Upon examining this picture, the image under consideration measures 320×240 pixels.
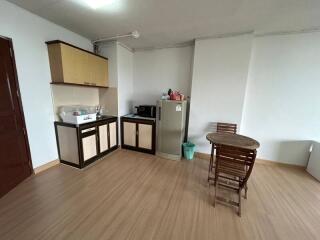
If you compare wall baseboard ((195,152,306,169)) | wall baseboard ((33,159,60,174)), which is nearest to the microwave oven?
wall baseboard ((195,152,306,169))

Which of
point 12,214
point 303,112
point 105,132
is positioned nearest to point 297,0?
point 303,112

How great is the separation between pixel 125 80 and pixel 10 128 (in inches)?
95.4

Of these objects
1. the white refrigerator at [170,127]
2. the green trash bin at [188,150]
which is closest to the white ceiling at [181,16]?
the white refrigerator at [170,127]

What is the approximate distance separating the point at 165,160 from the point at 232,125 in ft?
5.35

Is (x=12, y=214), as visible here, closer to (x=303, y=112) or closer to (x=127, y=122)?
(x=127, y=122)

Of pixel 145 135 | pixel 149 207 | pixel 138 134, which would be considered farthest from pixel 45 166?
pixel 149 207

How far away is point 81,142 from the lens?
259 cm

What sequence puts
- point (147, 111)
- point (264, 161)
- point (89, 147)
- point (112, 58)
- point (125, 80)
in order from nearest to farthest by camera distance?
point (89, 147) < point (264, 161) < point (112, 58) < point (147, 111) < point (125, 80)

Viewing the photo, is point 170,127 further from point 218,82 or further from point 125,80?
point 125,80

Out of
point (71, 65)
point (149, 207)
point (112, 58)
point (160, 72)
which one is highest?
point (112, 58)

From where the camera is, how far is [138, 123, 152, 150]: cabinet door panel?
11.1 ft

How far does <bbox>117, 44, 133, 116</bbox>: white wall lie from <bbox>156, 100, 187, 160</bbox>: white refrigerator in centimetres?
107

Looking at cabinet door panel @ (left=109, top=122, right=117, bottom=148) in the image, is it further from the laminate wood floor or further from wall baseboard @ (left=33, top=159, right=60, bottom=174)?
wall baseboard @ (left=33, top=159, right=60, bottom=174)

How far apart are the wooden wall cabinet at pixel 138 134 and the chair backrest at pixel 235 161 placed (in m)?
1.75
